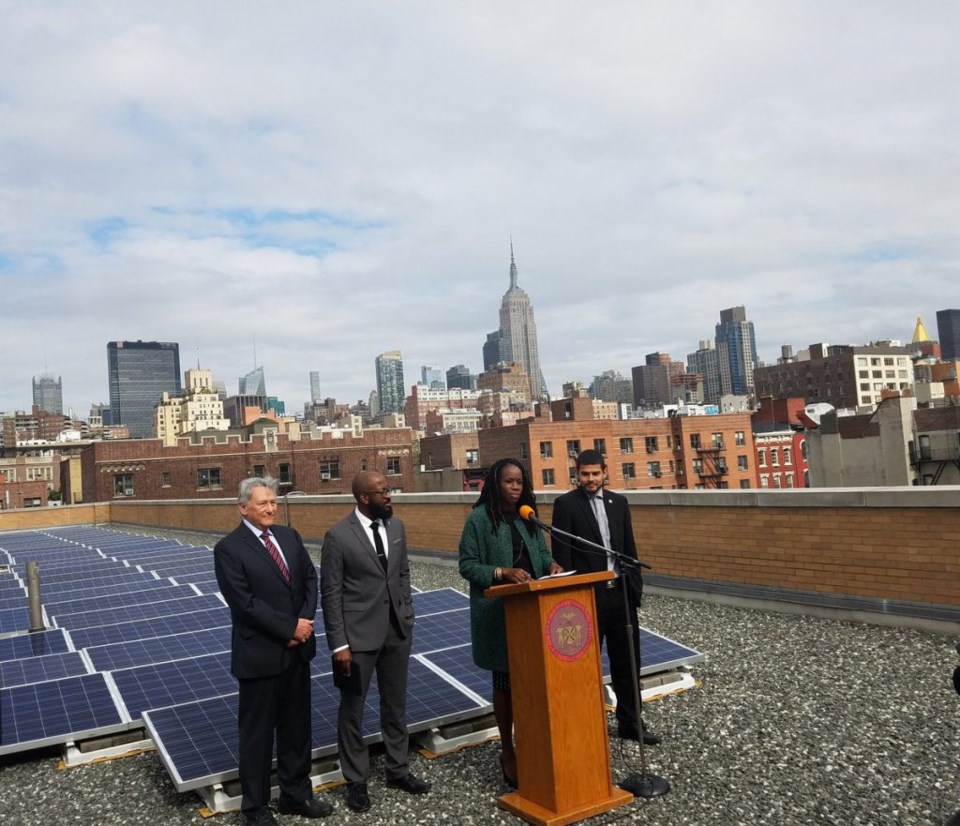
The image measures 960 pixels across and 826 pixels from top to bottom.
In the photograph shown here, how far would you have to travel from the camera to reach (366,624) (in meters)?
5.27

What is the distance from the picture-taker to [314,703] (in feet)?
20.6

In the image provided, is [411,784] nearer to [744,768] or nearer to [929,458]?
[744,768]

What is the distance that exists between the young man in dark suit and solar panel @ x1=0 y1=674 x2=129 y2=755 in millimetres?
3586

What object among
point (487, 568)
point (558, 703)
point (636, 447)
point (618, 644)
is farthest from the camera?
point (636, 447)

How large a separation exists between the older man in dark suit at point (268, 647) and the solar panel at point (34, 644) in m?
4.03

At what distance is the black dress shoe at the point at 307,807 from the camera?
5020 mm

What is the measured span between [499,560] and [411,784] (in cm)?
153

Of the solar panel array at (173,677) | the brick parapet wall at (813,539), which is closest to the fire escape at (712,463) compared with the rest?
the brick parapet wall at (813,539)

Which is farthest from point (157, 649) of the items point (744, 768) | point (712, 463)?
point (712, 463)

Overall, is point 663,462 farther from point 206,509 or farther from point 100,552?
point 100,552

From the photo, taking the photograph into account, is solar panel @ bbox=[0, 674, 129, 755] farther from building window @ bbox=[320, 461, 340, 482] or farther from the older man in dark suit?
building window @ bbox=[320, 461, 340, 482]

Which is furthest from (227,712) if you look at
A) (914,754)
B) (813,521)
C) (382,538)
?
(813,521)

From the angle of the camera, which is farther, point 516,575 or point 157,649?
point 157,649

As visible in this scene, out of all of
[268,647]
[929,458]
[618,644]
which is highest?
[268,647]
